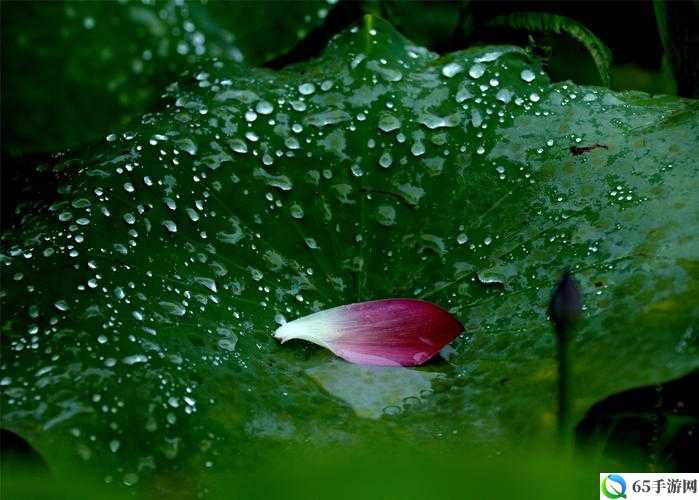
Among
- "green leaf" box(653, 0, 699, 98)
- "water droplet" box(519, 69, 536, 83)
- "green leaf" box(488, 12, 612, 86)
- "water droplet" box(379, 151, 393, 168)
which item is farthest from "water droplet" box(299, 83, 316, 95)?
"green leaf" box(653, 0, 699, 98)

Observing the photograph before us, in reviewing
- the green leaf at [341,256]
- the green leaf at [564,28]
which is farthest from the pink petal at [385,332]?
the green leaf at [564,28]

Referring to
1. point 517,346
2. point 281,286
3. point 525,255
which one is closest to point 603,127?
point 525,255

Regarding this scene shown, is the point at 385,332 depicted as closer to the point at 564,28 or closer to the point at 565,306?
the point at 565,306

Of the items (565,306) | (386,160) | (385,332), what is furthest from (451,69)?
(565,306)

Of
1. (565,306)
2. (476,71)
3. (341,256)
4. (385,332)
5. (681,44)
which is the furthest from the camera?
(681,44)

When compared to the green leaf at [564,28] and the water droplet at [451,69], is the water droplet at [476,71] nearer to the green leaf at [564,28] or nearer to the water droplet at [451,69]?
the water droplet at [451,69]

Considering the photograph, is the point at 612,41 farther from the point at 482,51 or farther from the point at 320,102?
the point at 320,102

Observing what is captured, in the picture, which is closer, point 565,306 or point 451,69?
point 565,306
